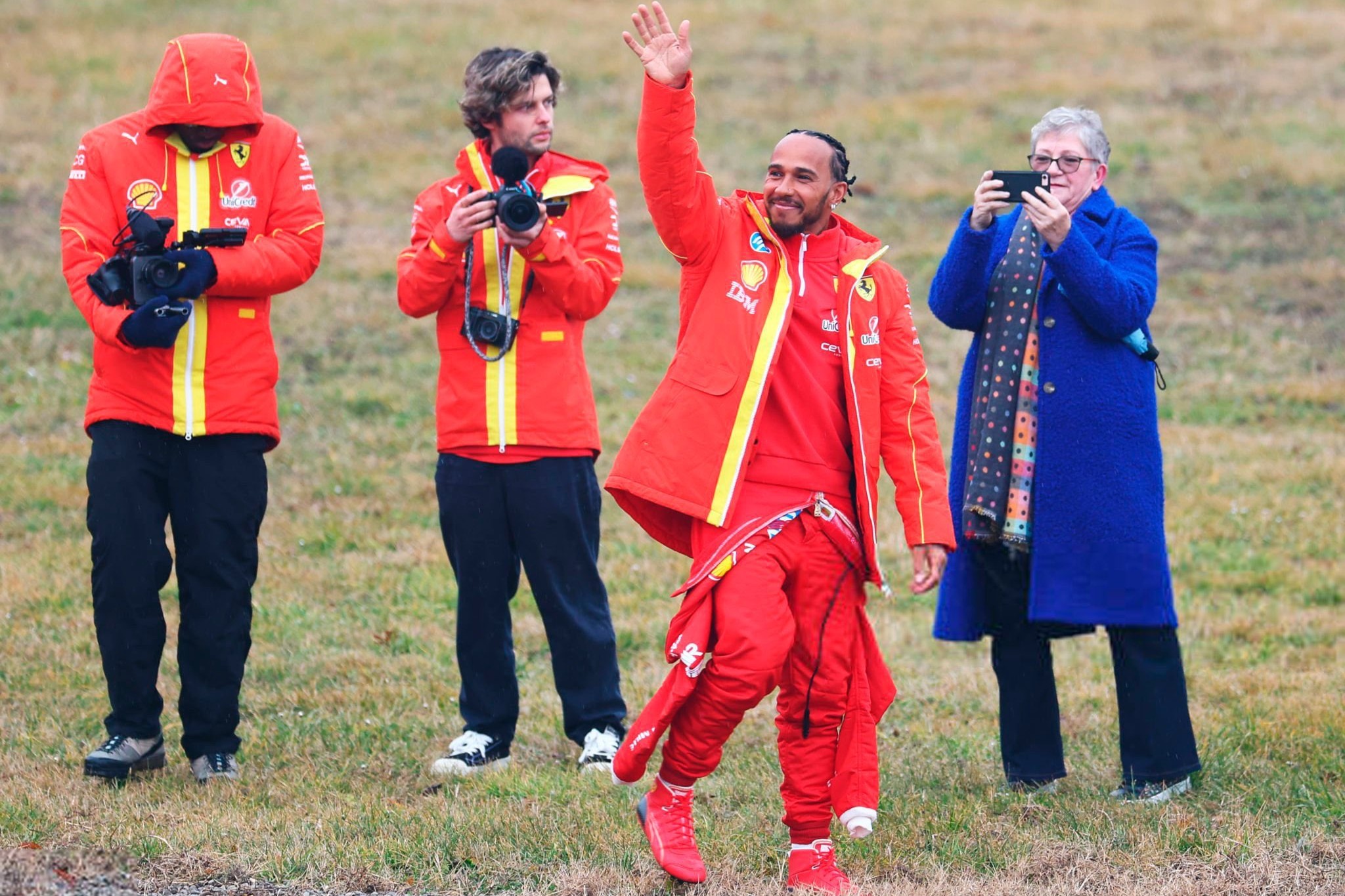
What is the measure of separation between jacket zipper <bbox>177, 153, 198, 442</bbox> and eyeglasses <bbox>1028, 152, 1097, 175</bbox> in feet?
9.67

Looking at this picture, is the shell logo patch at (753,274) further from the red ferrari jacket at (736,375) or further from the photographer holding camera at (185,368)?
the photographer holding camera at (185,368)

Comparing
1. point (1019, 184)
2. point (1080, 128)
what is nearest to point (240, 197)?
point (1019, 184)

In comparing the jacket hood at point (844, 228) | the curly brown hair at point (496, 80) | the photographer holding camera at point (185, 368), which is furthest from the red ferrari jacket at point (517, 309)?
the jacket hood at point (844, 228)

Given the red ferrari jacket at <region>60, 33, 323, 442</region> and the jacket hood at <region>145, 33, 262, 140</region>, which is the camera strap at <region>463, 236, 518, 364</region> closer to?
the red ferrari jacket at <region>60, 33, 323, 442</region>

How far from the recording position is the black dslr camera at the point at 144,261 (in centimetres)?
574

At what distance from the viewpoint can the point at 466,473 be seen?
618cm

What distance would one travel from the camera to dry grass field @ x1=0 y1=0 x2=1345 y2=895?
17.7 feet

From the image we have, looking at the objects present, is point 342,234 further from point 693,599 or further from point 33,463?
point 693,599

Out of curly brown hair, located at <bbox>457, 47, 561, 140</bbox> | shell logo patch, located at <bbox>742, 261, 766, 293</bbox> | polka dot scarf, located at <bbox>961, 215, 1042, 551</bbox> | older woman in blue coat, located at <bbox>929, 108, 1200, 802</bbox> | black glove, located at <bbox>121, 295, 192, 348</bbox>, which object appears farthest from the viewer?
curly brown hair, located at <bbox>457, 47, 561, 140</bbox>

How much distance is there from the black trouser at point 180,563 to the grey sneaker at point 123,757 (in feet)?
0.12

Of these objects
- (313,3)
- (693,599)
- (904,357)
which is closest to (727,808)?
(693,599)

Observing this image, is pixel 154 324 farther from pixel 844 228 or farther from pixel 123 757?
pixel 844 228

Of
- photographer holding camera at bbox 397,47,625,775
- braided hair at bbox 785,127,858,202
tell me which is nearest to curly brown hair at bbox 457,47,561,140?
photographer holding camera at bbox 397,47,625,775

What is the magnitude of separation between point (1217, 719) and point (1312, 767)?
0.68 metres
